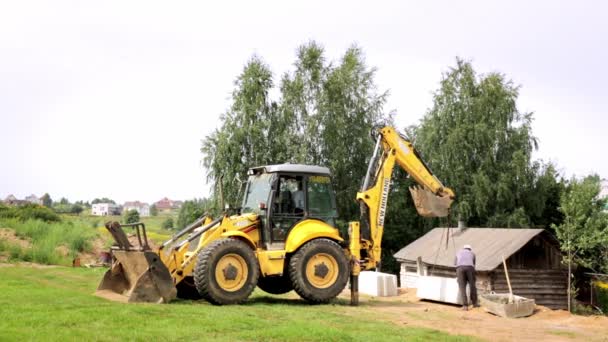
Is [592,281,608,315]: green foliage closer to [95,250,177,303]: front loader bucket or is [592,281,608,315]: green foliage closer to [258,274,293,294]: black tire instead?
[258,274,293,294]: black tire

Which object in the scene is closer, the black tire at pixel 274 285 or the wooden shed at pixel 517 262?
the black tire at pixel 274 285

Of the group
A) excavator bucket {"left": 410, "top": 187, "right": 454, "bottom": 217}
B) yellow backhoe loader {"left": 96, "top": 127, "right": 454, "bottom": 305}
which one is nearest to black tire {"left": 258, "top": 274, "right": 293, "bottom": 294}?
yellow backhoe loader {"left": 96, "top": 127, "right": 454, "bottom": 305}

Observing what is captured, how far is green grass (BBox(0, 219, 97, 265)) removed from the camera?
29703 mm

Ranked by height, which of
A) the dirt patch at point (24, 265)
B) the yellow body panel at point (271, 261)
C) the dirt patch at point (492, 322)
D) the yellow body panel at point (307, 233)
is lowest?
the dirt patch at point (492, 322)

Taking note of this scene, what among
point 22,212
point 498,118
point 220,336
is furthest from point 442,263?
point 22,212

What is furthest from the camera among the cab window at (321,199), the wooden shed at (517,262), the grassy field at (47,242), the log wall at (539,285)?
the grassy field at (47,242)

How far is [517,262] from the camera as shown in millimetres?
26531

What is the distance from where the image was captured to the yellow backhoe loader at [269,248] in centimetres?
1378

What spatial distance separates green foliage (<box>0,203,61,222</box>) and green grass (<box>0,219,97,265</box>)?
2706mm

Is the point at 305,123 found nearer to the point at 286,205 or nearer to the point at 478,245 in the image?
the point at 478,245

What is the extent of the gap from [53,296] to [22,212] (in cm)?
2901

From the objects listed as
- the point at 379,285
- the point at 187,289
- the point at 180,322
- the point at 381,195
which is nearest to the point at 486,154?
the point at 379,285

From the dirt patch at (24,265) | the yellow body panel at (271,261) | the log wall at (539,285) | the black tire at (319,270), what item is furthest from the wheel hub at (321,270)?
the dirt patch at (24,265)

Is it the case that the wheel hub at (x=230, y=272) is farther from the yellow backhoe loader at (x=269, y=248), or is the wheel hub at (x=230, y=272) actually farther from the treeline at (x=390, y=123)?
the treeline at (x=390, y=123)
